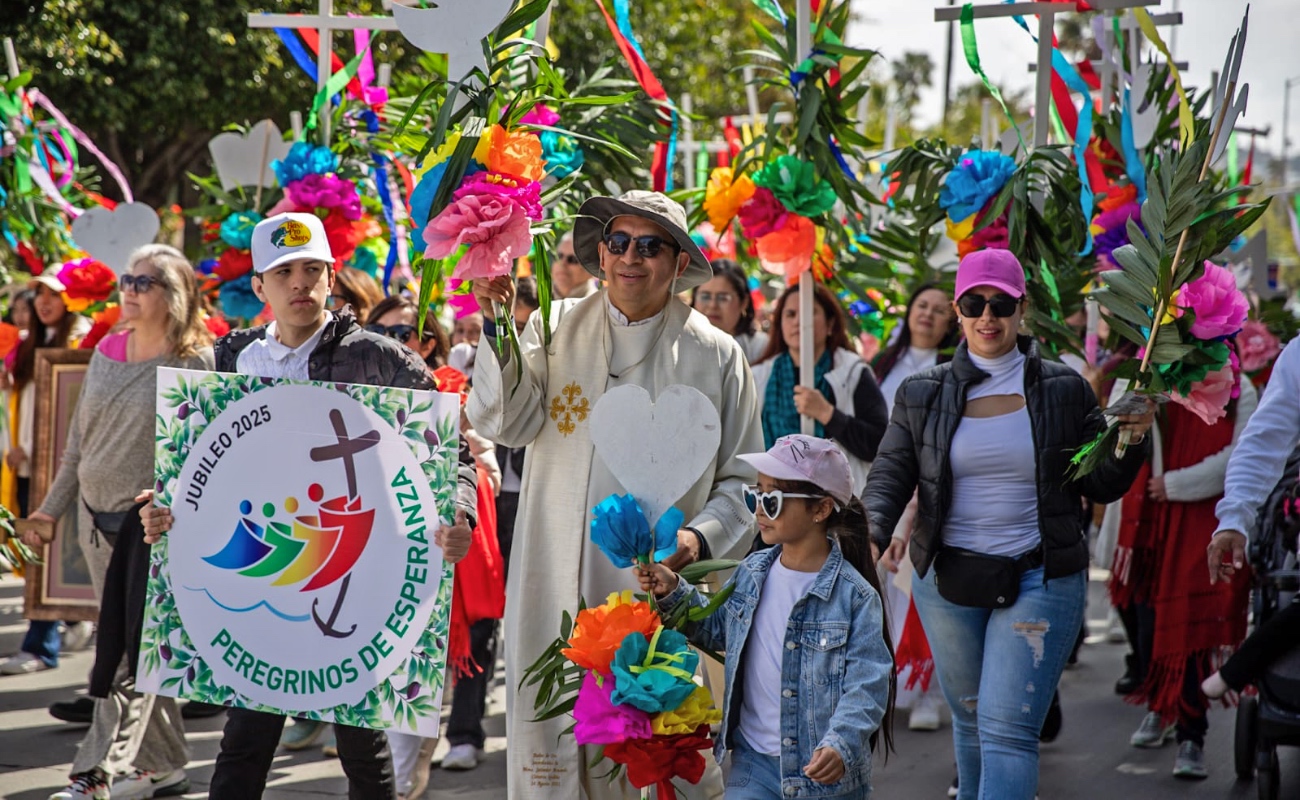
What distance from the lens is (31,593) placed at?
21.9ft

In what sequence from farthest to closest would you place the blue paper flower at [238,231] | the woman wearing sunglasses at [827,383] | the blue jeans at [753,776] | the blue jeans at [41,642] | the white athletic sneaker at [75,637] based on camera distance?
1. the white athletic sneaker at [75,637]
2. the blue jeans at [41,642]
3. the blue paper flower at [238,231]
4. the woman wearing sunglasses at [827,383]
5. the blue jeans at [753,776]

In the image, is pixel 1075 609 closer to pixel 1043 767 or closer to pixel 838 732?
pixel 838 732

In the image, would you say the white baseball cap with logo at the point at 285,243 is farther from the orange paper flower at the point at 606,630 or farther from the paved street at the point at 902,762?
the paved street at the point at 902,762

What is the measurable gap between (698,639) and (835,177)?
8.14ft

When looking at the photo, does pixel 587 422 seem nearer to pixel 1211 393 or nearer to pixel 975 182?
pixel 1211 393

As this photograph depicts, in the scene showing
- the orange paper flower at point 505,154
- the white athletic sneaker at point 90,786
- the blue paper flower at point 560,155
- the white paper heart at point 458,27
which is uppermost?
the white paper heart at point 458,27

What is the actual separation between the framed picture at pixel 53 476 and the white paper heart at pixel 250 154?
1.11m

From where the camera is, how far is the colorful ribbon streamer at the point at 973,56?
5406mm

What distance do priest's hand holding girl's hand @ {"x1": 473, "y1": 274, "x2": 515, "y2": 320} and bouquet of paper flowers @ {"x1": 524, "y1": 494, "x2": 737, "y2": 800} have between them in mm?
619

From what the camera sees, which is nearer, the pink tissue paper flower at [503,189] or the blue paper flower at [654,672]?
the blue paper flower at [654,672]

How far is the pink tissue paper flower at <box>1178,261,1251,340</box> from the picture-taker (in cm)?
376

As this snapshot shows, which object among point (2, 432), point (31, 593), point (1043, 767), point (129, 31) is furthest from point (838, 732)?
point (129, 31)

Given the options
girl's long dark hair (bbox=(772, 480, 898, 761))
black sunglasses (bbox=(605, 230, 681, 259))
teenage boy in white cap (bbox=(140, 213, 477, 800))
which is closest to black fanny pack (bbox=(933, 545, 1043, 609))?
girl's long dark hair (bbox=(772, 480, 898, 761))

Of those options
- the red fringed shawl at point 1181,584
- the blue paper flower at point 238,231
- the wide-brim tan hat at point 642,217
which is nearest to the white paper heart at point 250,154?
the blue paper flower at point 238,231
